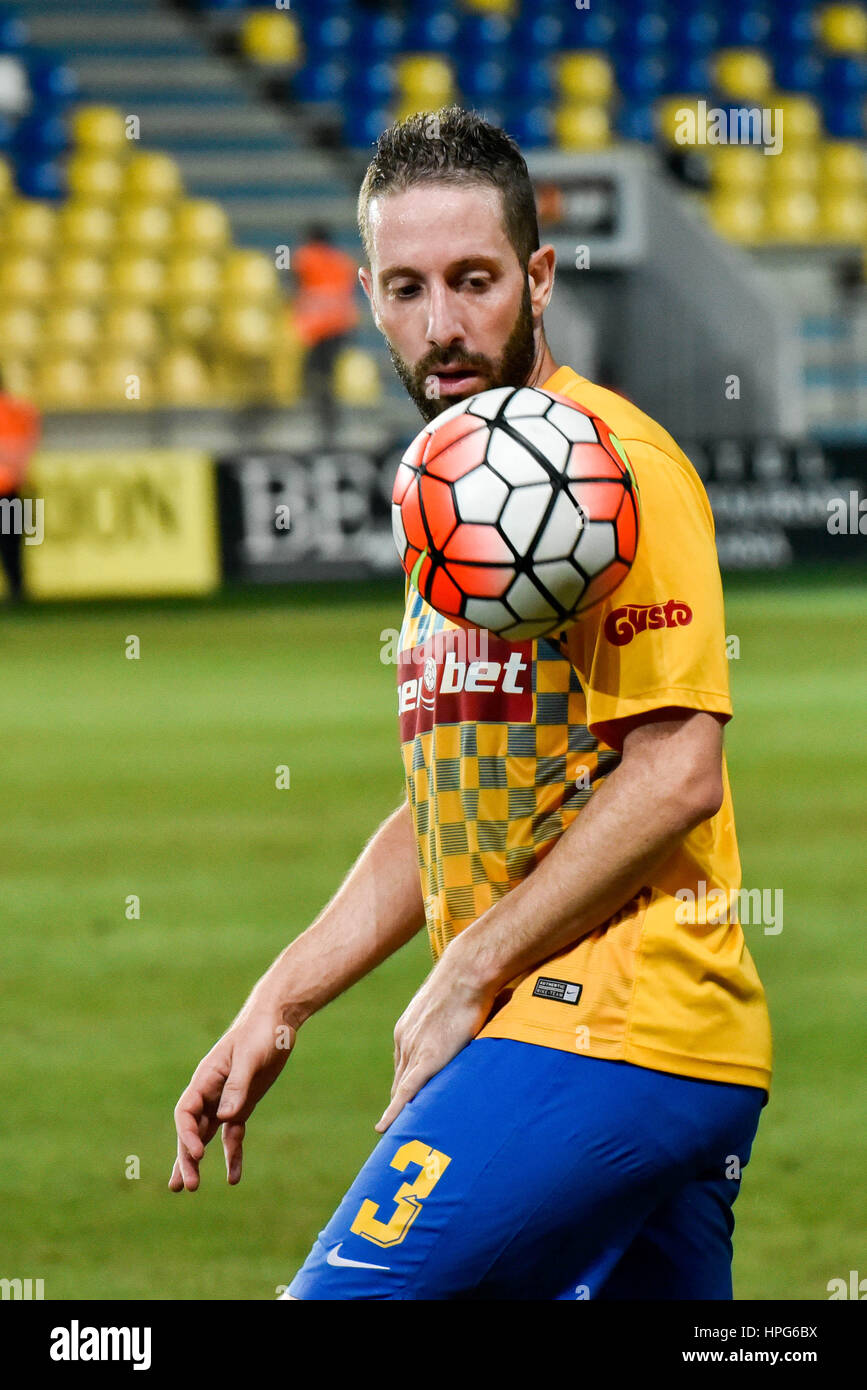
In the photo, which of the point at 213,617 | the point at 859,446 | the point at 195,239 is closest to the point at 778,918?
the point at 213,617

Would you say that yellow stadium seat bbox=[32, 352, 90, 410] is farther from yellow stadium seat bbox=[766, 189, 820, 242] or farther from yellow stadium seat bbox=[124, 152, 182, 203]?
yellow stadium seat bbox=[766, 189, 820, 242]

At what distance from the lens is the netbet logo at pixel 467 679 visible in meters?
2.32

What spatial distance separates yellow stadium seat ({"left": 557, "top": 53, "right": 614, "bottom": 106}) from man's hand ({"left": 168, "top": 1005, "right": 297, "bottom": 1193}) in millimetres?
22760

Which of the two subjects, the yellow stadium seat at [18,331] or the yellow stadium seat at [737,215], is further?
the yellow stadium seat at [737,215]

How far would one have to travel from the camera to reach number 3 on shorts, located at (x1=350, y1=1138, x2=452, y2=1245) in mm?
2146

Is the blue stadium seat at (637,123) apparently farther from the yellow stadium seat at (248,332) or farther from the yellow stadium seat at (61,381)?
the yellow stadium seat at (61,381)

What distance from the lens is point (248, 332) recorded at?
2052 centimetres

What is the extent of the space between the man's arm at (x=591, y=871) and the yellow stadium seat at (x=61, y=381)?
57.1 feet

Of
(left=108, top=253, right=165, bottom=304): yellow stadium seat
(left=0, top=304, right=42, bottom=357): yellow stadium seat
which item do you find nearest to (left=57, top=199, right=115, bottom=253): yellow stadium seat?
(left=108, top=253, right=165, bottom=304): yellow stadium seat

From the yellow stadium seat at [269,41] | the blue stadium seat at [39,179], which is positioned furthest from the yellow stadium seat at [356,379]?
the yellow stadium seat at [269,41]

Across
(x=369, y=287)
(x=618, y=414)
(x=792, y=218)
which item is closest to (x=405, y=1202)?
(x=618, y=414)

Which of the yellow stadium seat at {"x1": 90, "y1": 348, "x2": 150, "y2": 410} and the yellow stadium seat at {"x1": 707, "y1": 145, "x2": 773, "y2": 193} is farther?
the yellow stadium seat at {"x1": 707, "y1": 145, "x2": 773, "y2": 193}

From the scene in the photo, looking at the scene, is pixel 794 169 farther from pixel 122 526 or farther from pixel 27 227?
pixel 122 526

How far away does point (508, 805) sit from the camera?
231 cm
